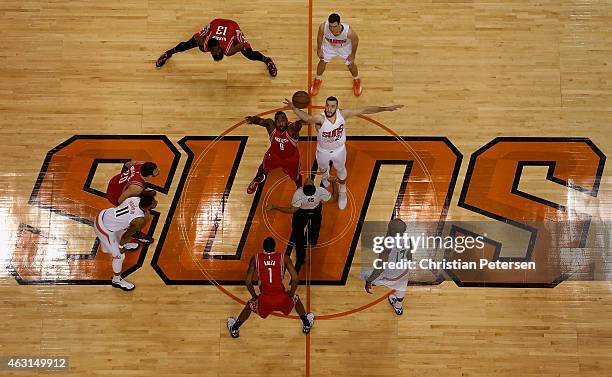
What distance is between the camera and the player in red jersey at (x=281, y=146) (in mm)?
7316

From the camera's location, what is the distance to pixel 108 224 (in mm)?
7203

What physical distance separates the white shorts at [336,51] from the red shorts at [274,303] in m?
3.21

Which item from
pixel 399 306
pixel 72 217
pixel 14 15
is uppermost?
pixel 14 15

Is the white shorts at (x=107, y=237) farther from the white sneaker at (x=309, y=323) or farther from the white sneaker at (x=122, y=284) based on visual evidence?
the white sneaker at (x=309, y=323)

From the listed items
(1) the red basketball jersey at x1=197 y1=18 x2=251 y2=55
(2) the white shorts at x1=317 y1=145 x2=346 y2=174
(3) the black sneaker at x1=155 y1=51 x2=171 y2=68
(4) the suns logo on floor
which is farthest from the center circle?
(3) the black sneaker at x1=155 y1=51 x2=171 y2=68

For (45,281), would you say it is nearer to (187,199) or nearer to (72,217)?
(72,217)

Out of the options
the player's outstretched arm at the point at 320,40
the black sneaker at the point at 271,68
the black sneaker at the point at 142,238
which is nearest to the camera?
the player's outstretched arm at the point at 320,40

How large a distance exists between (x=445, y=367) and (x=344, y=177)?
2.71 metres

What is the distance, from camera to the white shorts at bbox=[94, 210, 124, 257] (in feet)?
23.9

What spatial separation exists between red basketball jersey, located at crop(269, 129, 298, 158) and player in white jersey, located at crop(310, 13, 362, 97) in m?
1.27

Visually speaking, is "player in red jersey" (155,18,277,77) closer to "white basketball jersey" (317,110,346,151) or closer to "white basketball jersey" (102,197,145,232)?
"white basketball jersey" (317,110,346,151)

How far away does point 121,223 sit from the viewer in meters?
7.15

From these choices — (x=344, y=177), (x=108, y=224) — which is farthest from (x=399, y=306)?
(x=108, y=224)

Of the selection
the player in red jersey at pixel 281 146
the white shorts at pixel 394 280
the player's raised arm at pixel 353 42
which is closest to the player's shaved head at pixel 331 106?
the player in red jersey at pixel 281 146
